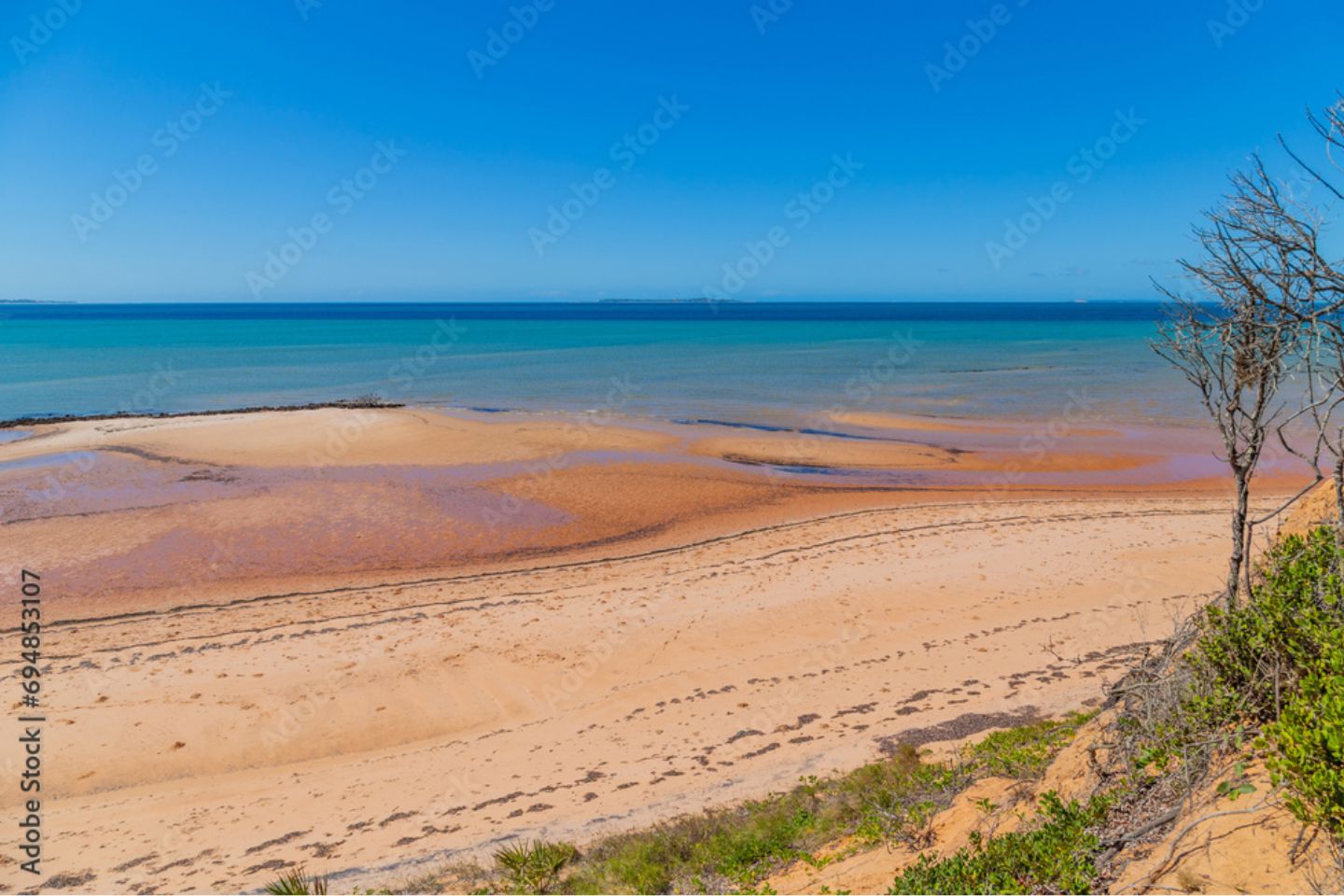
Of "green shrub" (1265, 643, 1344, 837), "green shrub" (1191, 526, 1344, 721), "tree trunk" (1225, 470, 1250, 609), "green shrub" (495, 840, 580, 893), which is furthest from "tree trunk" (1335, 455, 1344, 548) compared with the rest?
"green shrub" (495, 840, 580, 893)

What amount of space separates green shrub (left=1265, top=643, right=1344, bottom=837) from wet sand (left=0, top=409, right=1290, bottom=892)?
5.18m

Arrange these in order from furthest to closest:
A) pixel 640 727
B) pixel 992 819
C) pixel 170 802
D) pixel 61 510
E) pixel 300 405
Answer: pixel 300 405 → pixel 61 510 → pixel 640 727 → pixel 170 802 → pixel 992 819

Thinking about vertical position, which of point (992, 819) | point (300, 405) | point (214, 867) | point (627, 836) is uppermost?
point (300, 405)

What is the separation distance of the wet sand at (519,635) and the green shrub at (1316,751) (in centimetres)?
518

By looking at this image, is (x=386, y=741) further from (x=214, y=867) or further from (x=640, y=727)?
(x=640, y=727)

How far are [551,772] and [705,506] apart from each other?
13.1m

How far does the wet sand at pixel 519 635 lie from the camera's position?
8445 mm

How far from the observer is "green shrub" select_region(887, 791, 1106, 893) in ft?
14.8

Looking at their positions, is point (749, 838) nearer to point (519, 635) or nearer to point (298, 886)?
point (298, 886)

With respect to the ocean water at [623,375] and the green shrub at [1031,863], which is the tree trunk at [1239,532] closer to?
the green shrub at [1031,863]

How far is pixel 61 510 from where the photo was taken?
20812mm

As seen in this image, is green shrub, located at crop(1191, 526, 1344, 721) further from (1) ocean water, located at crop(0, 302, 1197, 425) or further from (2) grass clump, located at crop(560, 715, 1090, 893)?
(1) ocean water, located at crop(0, 302, 1197, 425)

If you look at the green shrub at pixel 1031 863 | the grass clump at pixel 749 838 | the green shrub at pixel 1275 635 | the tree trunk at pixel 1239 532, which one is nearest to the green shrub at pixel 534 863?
the grass clump at pixel 749 838

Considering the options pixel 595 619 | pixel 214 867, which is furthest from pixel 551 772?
pixel 595 619
